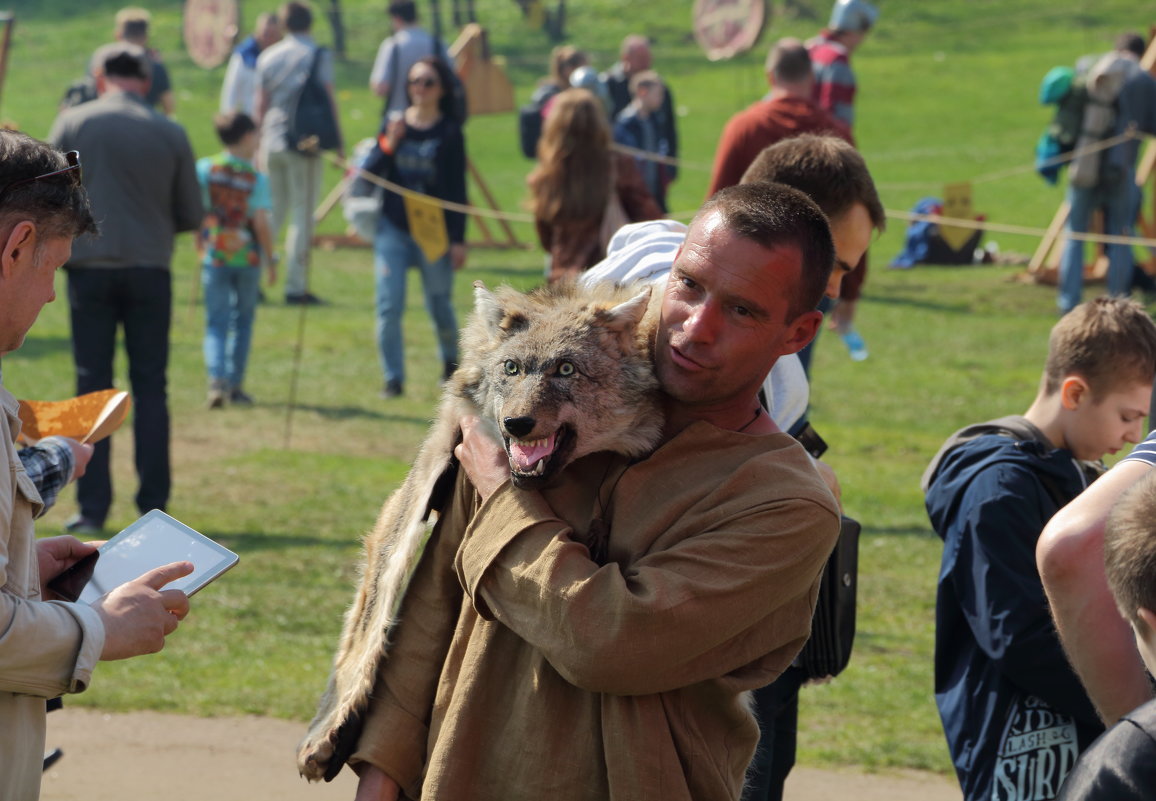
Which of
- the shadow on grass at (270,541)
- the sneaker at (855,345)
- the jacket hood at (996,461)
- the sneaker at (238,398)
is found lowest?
the sneaker at (238,398)

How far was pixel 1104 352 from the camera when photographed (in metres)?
3.37

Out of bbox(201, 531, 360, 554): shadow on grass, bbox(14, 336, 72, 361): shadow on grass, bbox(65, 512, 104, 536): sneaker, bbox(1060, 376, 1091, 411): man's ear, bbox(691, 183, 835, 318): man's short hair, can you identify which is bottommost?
bbox(14, 336, 72, 361): shadow on grass

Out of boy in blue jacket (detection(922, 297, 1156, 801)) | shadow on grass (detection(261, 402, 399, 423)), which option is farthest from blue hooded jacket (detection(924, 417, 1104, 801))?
shadow on grass (detection(261, 402, 399, 423))

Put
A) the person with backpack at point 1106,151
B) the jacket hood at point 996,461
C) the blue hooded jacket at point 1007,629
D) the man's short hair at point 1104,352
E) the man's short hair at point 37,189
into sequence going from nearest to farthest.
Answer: the man's short hair at point 37,189 → the blue hooded jacket at point 1007,629 → the jacket hood at point 996,461 → the man's short hair at point 1104,352 → the person with backpack at point 1106,151

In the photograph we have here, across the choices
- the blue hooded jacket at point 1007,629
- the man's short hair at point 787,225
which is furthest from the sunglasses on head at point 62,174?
the blue hooded jacket at point 1007,629

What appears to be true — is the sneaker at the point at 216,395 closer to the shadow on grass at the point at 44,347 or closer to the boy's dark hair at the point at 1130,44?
the shadow on grass at the point at 44,347

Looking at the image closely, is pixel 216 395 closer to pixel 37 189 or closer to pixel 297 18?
pixel 297 18

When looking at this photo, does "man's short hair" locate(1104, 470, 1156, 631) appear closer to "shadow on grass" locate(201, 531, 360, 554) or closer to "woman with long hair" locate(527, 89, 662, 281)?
"shadow on grass" locate(201, 531, 360, 554)

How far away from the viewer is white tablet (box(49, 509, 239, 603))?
8.65 ft

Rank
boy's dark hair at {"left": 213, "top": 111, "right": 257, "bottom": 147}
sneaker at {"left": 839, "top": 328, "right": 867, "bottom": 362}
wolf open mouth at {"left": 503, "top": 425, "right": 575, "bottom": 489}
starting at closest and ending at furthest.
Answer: wolf open mouth at {"left": 503, "top": 425, "right": 575, "bottom": 489} < boy's dark hair at {"left": 213, "top": 111, "right": 257, "bottom": 147} < sneaker at {"left": 839, "top": 328, "right": 867, "bottom": 362}

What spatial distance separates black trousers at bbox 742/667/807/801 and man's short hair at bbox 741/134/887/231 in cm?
112

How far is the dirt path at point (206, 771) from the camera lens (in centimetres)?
487

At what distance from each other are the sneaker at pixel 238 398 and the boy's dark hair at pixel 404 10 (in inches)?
189

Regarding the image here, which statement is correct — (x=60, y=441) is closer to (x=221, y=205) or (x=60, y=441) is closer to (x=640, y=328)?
(x=640, y=328)
